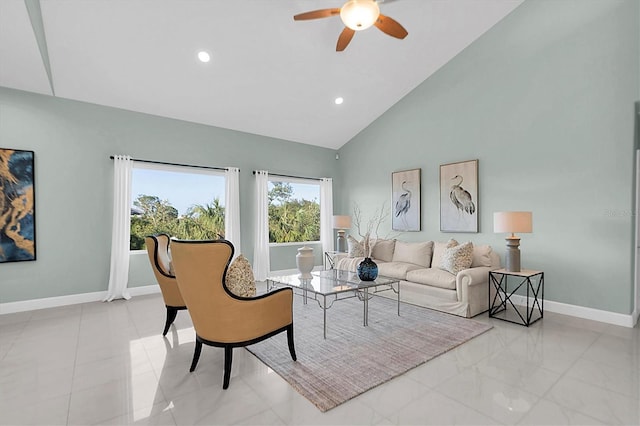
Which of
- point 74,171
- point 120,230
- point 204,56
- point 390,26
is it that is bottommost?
point 120,230

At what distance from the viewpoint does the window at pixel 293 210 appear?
679cm

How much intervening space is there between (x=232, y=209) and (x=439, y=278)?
12.5 feet

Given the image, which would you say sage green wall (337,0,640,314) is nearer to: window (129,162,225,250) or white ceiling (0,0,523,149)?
white ceiling (0,0,523,149)

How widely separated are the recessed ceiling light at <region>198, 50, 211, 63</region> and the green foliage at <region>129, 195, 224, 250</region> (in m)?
2.47

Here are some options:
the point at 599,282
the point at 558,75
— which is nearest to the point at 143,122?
the point at 558,75

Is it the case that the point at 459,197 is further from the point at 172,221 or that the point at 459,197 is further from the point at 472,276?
the point at 172,221

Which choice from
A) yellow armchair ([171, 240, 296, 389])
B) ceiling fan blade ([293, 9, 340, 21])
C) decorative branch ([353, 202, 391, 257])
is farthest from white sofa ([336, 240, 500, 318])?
ceiling fan blade ([293, 9, 340, 21])

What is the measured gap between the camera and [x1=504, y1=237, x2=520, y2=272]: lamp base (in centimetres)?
388

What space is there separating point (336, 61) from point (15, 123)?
4575 millimetres

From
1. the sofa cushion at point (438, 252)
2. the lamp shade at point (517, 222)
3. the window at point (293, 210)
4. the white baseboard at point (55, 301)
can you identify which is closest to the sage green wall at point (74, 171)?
the white baseboard at point (55, 301)

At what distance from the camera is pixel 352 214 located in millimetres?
7320

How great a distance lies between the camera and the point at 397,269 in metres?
4.80

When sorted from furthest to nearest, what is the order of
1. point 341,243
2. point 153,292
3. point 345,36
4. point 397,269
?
point 341,243, point 153,292, point 397,269, point 345,36

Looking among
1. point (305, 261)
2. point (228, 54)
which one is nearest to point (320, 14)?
point (228, 54)
